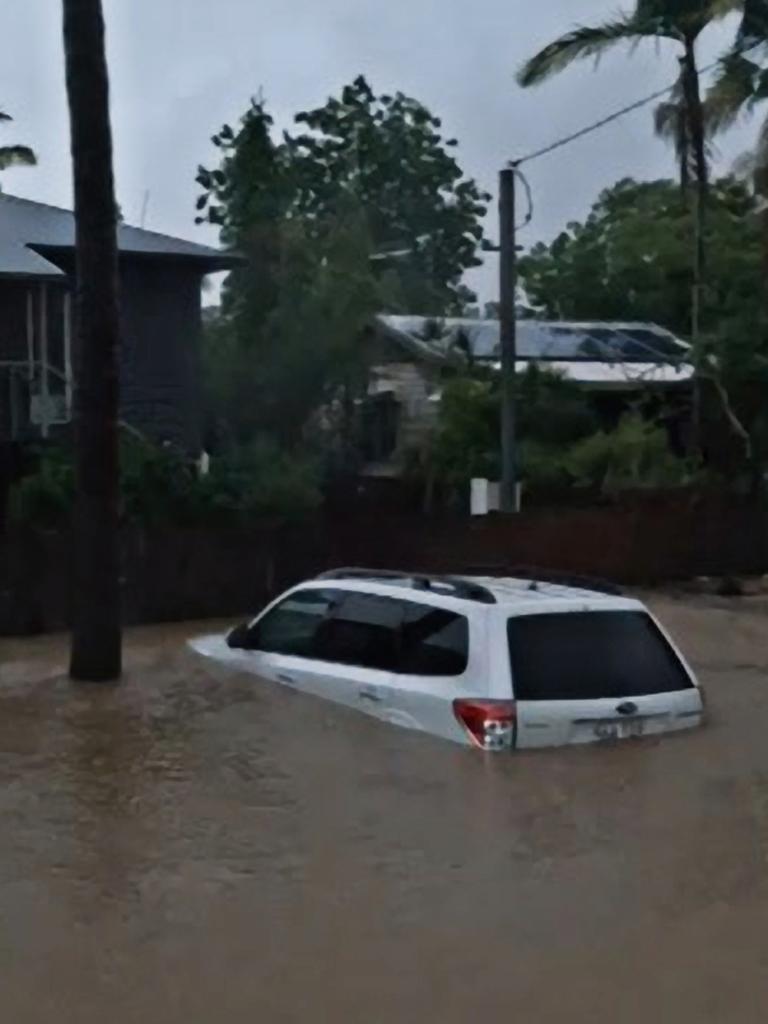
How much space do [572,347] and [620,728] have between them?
25.6m

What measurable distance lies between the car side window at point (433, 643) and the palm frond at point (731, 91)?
17914mm

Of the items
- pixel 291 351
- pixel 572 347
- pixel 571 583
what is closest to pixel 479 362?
pixel 572 347

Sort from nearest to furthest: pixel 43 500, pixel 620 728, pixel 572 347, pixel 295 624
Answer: pixel 620 728 < pixel 295 624 < pixel 43 500 < pixel 572 347

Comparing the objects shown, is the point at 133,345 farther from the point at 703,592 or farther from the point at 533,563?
the point at 703,592

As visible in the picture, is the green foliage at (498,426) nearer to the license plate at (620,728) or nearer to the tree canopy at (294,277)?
the tree canopy at (294,277)

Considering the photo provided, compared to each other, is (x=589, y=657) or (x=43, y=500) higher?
(x=43, y=500)

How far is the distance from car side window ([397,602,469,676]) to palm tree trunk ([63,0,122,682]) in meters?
4.27

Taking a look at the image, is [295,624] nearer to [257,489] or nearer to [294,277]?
[257,489]

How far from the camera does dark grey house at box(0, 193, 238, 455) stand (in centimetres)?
2389

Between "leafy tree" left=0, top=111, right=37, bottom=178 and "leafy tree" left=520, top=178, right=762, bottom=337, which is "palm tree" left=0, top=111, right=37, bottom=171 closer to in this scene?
"leafy tree" left=0, top=111, right=37, bottom=178

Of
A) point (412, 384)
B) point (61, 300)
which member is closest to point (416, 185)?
point (412, 384)

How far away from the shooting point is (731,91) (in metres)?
26.3

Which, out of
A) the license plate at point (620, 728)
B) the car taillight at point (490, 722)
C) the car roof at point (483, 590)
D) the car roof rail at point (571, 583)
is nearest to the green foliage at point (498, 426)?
the car roof rail at point (571, 583)

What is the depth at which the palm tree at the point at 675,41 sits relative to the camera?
84.0 feet
